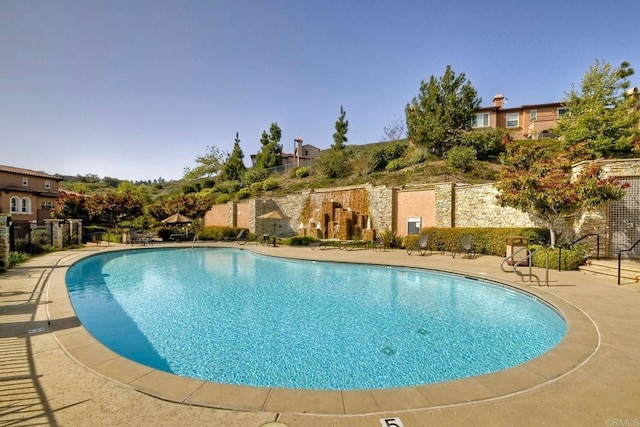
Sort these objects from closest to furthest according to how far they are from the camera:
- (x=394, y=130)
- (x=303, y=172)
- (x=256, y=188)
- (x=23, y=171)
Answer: (x=256, y=188) → (x=23, y=171) → (x=303, y=172) → (x=394, y=130)

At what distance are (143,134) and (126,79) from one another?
22.7 feet

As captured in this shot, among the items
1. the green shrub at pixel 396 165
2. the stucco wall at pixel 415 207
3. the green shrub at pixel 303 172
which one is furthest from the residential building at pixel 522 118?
the stucco wall at pixel 415 207

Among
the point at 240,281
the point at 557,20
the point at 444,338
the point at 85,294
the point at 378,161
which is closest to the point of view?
the point at 444,338

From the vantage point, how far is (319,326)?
5.88 meters

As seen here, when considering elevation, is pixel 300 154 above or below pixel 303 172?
above

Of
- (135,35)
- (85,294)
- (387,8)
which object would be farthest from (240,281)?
(387,8)

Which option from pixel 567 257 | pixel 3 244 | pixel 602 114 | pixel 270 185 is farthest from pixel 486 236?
pixel 270 185

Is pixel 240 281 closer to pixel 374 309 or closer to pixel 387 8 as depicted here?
pixel 374 309

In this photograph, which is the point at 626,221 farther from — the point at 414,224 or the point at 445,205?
the point at 414,224

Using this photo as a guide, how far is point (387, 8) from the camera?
10383 millimetres

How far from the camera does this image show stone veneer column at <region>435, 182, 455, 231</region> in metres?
14.9

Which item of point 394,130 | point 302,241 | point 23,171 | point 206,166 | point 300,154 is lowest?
point 302,241

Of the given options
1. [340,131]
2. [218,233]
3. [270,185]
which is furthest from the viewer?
[340,131]

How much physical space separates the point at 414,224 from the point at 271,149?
28306 millimetres
